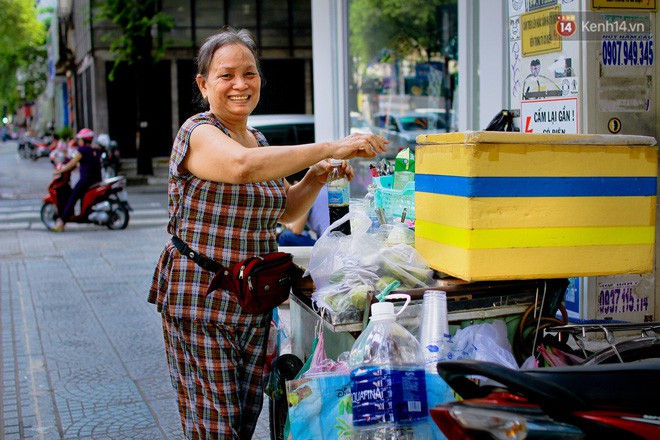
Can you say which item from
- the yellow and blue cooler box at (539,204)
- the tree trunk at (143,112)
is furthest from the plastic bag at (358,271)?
the tree trunk at (143,112)

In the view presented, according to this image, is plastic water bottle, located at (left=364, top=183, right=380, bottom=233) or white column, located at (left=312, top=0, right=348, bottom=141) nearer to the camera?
plastic water bottle, located at (left=364, top=183, right=380, bottom=233)

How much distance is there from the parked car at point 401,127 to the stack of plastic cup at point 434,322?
643 centimetres

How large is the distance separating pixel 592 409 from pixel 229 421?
1484 millimetres

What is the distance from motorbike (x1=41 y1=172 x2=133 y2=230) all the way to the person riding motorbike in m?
0.10

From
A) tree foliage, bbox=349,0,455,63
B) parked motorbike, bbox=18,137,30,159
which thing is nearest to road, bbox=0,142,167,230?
tree foliage, bbox=349,0,455,63

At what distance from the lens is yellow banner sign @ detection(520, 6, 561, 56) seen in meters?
4.45

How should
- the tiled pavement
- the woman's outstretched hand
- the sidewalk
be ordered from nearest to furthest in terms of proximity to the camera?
the woman's outstretched hand, the tiled pavement, the sidewalk

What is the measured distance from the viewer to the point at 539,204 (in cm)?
261

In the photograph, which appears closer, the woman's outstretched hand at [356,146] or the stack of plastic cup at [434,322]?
the stack of plastic cup at [434,322]

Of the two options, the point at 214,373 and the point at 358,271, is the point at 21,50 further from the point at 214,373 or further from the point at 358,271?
the point at 358,271

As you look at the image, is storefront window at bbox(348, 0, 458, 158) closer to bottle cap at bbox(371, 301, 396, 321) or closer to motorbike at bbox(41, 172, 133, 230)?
motorbike at bbox(41, 172, 133, 230)

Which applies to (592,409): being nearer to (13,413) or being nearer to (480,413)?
(480,413)

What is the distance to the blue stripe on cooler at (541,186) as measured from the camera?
2.52 metres

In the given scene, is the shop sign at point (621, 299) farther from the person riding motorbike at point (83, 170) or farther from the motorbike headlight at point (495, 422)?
the person riding motorbike at point (83, 170)
